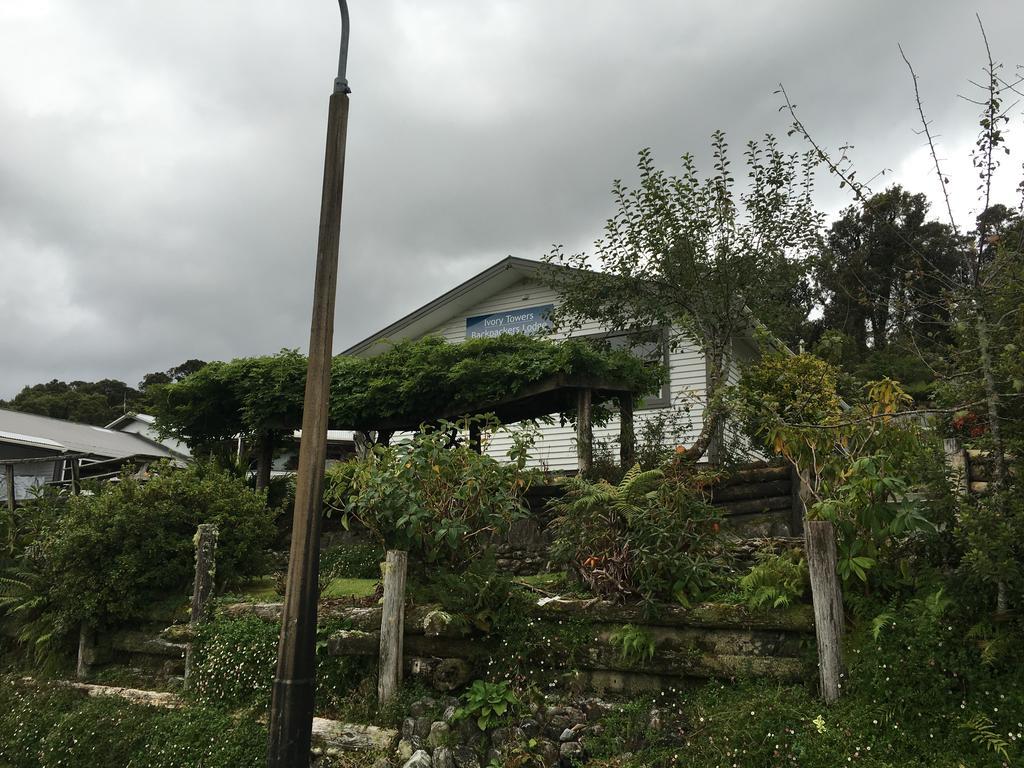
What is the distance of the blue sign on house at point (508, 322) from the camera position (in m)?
18.7

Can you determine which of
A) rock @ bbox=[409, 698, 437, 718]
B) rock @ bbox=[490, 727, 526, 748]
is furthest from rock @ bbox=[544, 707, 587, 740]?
rock @ bbox=[409, 698, 437, 718]

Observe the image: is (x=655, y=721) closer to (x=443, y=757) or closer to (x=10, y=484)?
(x=443, y=757)

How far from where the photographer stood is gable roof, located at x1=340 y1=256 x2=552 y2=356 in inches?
738

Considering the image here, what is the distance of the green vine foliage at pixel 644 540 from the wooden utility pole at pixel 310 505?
295cm

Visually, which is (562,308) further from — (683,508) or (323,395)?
(323,395)

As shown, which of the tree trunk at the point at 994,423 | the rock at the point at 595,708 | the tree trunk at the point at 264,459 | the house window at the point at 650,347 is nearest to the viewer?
the tree trunk at the point at 994,423

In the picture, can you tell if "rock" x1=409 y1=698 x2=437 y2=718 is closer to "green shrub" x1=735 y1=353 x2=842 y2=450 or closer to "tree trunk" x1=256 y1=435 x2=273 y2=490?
"green shrub" x1=735 y1=353 x2=842 y2=450

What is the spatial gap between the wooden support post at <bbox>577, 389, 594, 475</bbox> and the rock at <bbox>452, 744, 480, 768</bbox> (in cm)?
576

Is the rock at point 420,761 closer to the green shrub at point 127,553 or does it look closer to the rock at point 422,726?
the rock at point 422,726

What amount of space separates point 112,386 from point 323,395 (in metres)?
61.5

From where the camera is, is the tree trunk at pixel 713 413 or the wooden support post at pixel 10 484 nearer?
the tree trunk at pixel 713 413

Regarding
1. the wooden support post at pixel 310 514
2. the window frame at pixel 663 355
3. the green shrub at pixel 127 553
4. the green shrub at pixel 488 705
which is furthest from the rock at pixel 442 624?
the window frame at pixel 663 355

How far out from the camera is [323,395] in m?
5.76

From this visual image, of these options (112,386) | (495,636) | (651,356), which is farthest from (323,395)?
(112,386)
